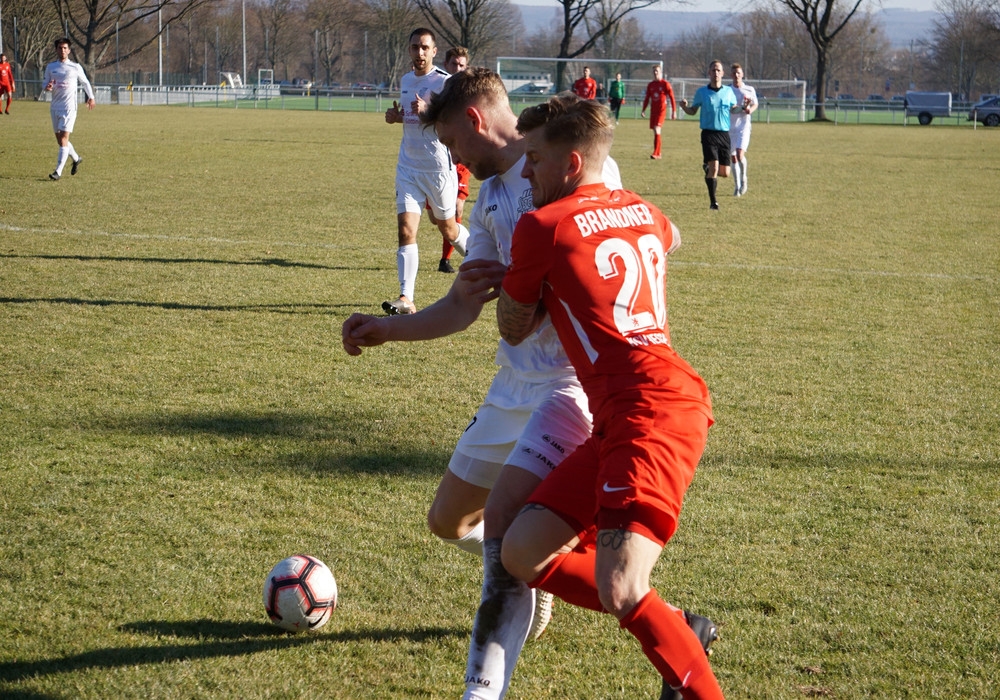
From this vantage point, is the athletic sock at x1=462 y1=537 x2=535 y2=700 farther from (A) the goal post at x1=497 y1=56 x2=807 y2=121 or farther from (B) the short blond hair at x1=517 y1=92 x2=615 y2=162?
(A) the goal post at x1=497 y1=56 x2=807 y2=121

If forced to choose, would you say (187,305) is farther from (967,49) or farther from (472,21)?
(967,49)

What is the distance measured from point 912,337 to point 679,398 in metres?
5.52

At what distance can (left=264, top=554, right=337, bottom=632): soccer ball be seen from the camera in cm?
309

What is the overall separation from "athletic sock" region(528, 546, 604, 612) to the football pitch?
0.48m

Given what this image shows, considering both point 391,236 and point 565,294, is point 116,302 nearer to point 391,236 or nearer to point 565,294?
point 391,236

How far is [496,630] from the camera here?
248 cm

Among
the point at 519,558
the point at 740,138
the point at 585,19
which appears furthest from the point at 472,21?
the point at 519,558

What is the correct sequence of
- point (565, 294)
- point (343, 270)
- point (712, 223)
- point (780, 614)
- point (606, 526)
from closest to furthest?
point (606, 526), point (565, 294), point (780, 614), point (343, 270), point (712, 223)

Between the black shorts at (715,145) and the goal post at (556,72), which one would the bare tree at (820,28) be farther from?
the black shorts at (715,145)

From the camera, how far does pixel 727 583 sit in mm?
3514

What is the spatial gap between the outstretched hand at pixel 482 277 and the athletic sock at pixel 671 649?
39.5 inches

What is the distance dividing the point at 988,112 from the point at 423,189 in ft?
157

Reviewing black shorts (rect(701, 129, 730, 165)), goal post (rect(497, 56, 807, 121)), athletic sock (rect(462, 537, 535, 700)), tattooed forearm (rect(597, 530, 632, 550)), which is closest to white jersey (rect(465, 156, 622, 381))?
athletic sock (rect(462, 537, 535, 700))

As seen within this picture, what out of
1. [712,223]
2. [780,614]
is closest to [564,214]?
[780,614]
